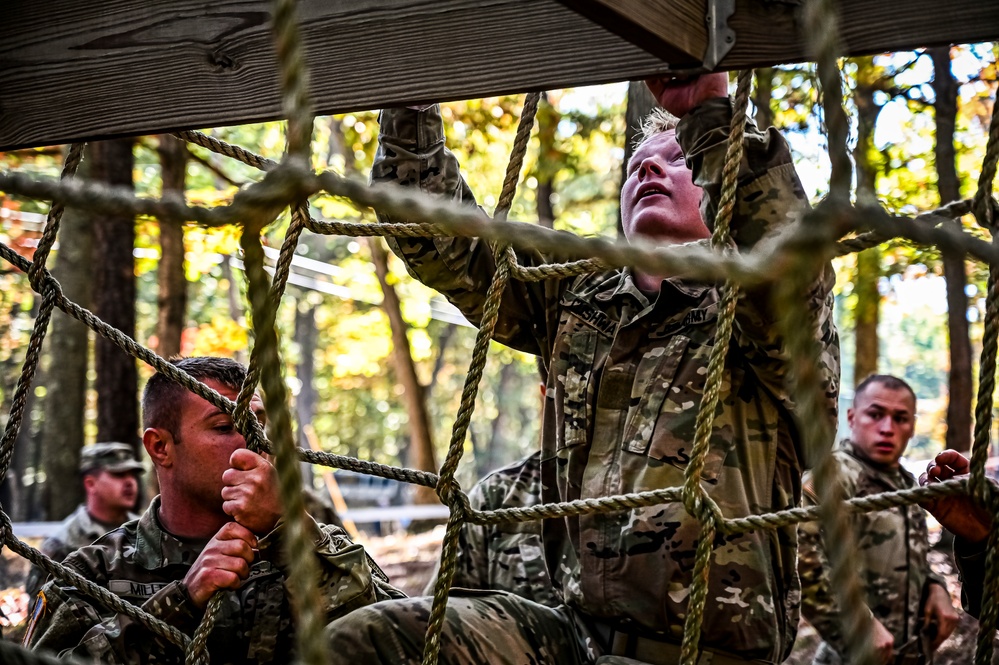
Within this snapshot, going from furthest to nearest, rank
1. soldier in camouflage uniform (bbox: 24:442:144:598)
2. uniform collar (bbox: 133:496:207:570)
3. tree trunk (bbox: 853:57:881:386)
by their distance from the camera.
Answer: tree trunk (bbox: 853:57:881:386) < soldier in camouflage uniform (bbox: 24:442:144:598) < uniform collar (bbox: 133:496:207:570)

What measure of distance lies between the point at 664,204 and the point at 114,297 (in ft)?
14.4

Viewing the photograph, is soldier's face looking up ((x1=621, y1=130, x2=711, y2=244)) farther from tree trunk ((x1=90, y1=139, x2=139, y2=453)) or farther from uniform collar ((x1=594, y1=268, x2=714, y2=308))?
tree trunk ((x1=90, y1=139, x2=139, y2=453))

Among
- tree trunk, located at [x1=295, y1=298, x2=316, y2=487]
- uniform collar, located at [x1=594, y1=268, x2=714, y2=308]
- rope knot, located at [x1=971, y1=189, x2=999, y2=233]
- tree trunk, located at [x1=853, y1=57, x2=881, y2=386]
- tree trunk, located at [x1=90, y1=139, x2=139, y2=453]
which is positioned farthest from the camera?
tree trunk, located at [x1=295, y1=298, x2=316, y2=487]

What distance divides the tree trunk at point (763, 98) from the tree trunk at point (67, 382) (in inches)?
157

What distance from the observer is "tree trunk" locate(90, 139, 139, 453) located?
18.2ft

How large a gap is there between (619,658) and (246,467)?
757 mm

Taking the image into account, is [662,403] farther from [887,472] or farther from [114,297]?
[114,297]

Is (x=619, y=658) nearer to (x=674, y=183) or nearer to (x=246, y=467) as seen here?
(x=246, y=467)

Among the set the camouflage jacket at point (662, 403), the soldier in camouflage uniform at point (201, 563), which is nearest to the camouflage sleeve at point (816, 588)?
the camouflage jacket at point (662, 403)

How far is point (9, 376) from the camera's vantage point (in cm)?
1666

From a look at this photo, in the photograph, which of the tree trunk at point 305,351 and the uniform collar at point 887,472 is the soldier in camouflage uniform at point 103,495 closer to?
the uniform collar at point 887,472

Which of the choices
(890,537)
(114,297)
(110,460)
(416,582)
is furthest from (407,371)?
(890,537)

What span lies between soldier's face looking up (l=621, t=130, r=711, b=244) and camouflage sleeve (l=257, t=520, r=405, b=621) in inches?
33.4

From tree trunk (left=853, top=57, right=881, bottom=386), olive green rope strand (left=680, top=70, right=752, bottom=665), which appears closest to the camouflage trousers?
olive green rope strand (left=680, top=70, right=752, bottom=665)
